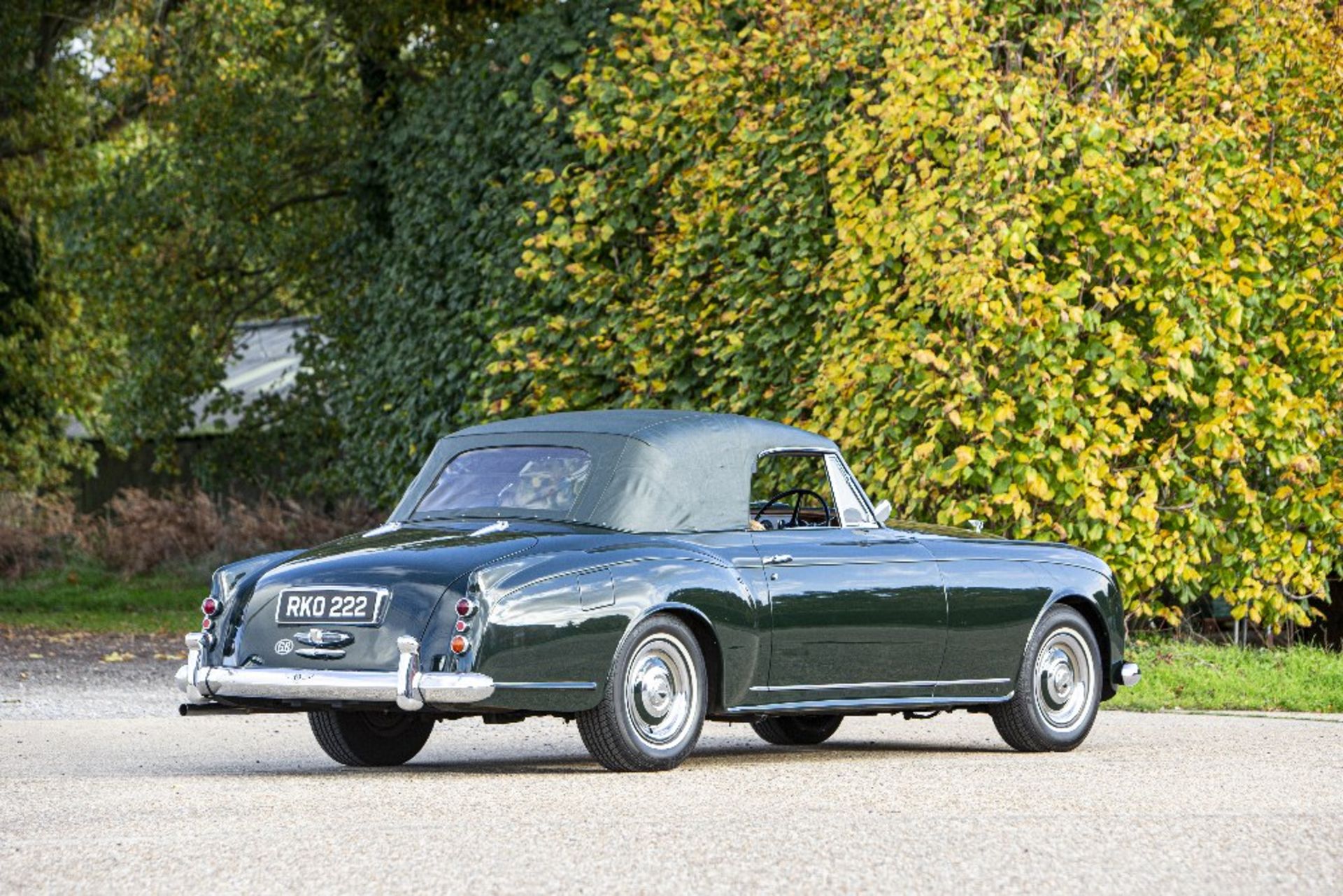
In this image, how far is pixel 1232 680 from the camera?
1343 centimetres

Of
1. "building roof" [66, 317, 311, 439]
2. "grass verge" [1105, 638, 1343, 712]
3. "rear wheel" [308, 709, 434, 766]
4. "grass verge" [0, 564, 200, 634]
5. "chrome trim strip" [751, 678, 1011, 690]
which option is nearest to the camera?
"chrome trim strip" [751, 678, 1011, 690]

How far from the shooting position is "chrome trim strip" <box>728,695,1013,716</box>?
9250 mm

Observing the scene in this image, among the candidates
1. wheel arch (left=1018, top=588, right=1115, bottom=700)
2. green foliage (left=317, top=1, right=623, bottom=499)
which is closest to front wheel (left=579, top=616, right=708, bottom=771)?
wheel arch (left=1018, top=588, right=1115, bottom=700)

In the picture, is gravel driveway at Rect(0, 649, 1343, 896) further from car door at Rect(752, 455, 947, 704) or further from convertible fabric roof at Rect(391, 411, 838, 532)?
convertible fabric roof at Rect(391, 411, 838, 532)

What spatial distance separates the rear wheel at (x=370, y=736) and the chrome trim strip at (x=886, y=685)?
5.09 ft

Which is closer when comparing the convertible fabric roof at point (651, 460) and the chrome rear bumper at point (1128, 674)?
the convertible fabric roof at point (651, 460)

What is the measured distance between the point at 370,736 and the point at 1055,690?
10.7ft

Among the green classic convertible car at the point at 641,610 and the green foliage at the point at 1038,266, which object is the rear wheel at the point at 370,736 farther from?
the green foliage at the point at 1038,266

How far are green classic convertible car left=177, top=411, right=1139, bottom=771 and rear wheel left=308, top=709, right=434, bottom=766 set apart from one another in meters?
0.01

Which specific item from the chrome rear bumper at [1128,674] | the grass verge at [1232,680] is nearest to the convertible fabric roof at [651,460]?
the chrome rear bumper at [1128,674]

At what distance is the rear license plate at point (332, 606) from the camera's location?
845 cm

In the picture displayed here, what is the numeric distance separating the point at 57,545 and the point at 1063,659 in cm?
1886

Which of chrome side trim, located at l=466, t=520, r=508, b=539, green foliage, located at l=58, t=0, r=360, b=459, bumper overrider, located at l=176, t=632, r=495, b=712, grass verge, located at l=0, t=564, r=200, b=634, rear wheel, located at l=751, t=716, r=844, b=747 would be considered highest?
green foliage, located at l=58, t=0, r=360, b=459

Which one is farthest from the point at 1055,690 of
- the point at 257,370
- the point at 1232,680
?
the point at 257,370
